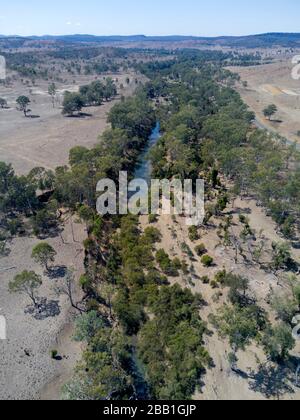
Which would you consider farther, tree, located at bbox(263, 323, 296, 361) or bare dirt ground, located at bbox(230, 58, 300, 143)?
bare dirt ground, located at bbox(230, 58, 300, 143)

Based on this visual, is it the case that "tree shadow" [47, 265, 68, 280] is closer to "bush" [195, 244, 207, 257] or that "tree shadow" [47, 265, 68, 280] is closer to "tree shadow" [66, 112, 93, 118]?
"bush" [195, 244, 207, 257]

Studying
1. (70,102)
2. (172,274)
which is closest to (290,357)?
(172,274)

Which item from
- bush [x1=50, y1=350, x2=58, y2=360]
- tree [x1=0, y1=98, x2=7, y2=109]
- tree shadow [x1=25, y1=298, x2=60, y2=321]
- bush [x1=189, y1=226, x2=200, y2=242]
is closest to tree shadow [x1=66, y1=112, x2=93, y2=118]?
tree [x1=0, y1=98, x2=7, y2=109]

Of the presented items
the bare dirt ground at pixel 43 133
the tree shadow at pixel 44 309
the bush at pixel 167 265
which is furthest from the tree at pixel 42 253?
the bare dirt ground at pixel 43 133

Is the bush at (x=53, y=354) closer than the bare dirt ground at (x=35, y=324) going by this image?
No

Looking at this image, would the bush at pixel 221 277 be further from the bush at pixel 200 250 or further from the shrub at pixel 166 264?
the bush at pixel 200 250

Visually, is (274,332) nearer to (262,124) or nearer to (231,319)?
(231,319)
